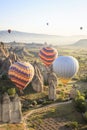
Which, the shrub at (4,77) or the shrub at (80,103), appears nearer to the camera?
the shrub at (80,103)

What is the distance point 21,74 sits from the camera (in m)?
56.7

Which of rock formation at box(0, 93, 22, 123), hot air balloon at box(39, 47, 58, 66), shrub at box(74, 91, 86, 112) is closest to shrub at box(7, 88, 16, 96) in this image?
rock formation at box(0, 93, 22, 123)

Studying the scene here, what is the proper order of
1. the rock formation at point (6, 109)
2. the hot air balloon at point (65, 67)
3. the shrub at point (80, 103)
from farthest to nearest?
the hot air balloon at point (65, 67) < the shrub at point (80, 103) < the rock formation at point (6, 109)

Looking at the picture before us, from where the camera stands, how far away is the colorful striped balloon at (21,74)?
5669cm

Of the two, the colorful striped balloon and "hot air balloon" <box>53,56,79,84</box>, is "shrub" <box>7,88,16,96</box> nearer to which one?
the colorful striped balloon

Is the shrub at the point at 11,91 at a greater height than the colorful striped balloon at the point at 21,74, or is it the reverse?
the colorful striped balloon at the point at 21,74

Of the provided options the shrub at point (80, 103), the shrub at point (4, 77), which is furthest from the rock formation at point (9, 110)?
the shrub at point (4, 77)

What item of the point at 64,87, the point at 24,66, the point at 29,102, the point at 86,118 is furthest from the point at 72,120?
the point at 64,87

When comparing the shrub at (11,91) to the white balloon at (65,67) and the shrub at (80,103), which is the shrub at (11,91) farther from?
the shrub at (80,103)

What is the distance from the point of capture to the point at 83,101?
54344mm

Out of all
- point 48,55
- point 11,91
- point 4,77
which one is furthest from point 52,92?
point 48,55

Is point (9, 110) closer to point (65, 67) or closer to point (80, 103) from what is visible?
point (80, 103)

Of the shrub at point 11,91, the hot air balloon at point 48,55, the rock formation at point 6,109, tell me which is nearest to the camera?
the rock formation at point 6,109

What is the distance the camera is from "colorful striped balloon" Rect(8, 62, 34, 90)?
5669 centimetres
